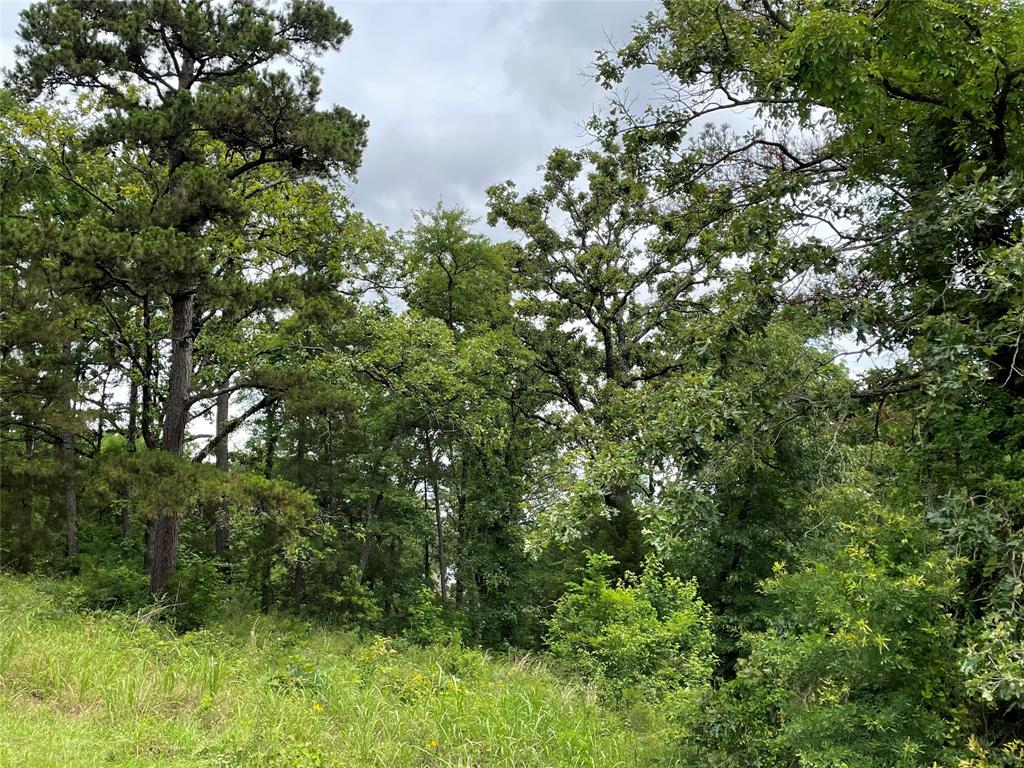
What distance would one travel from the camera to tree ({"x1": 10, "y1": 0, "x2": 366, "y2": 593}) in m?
8.53

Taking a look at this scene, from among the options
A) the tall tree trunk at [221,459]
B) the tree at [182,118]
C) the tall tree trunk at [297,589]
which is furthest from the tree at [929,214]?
the tall tree trunk at [297,589]

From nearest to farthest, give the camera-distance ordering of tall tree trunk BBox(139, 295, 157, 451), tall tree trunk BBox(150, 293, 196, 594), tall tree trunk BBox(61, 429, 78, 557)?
tall tree trunk BBox(150, 293, 196, 594) → tall tree trunk BBox(61, 429, 78, 557) → tall tree trunk BBox(139, 295, 157, 451)

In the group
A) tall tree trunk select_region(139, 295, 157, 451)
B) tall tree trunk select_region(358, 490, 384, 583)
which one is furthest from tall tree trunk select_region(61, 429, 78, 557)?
tall tree trunk select_region(358, 490, 384, 583)

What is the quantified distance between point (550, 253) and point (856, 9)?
13444 mm

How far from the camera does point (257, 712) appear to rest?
4949 millimetres

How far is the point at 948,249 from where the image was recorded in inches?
176

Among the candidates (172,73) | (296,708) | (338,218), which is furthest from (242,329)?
(296,708)

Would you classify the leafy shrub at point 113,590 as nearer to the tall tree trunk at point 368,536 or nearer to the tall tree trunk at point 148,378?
the tall tree trunk at point 148,378

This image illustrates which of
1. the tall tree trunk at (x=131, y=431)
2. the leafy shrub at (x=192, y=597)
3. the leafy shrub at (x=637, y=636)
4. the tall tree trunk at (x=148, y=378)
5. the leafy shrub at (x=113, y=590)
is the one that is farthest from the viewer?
the tall tree trunk at (x=131, y=431)

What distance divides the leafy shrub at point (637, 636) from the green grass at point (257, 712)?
1635mm

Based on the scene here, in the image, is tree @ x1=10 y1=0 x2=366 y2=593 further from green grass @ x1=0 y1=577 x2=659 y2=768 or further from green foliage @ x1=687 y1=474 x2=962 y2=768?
green foliage @ x1=687 y1=474 x2=962 y2=768

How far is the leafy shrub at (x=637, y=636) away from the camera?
8203 mm

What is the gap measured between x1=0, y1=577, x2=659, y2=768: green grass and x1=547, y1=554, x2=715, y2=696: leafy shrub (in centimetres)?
164

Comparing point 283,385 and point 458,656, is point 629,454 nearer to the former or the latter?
point 458,656
